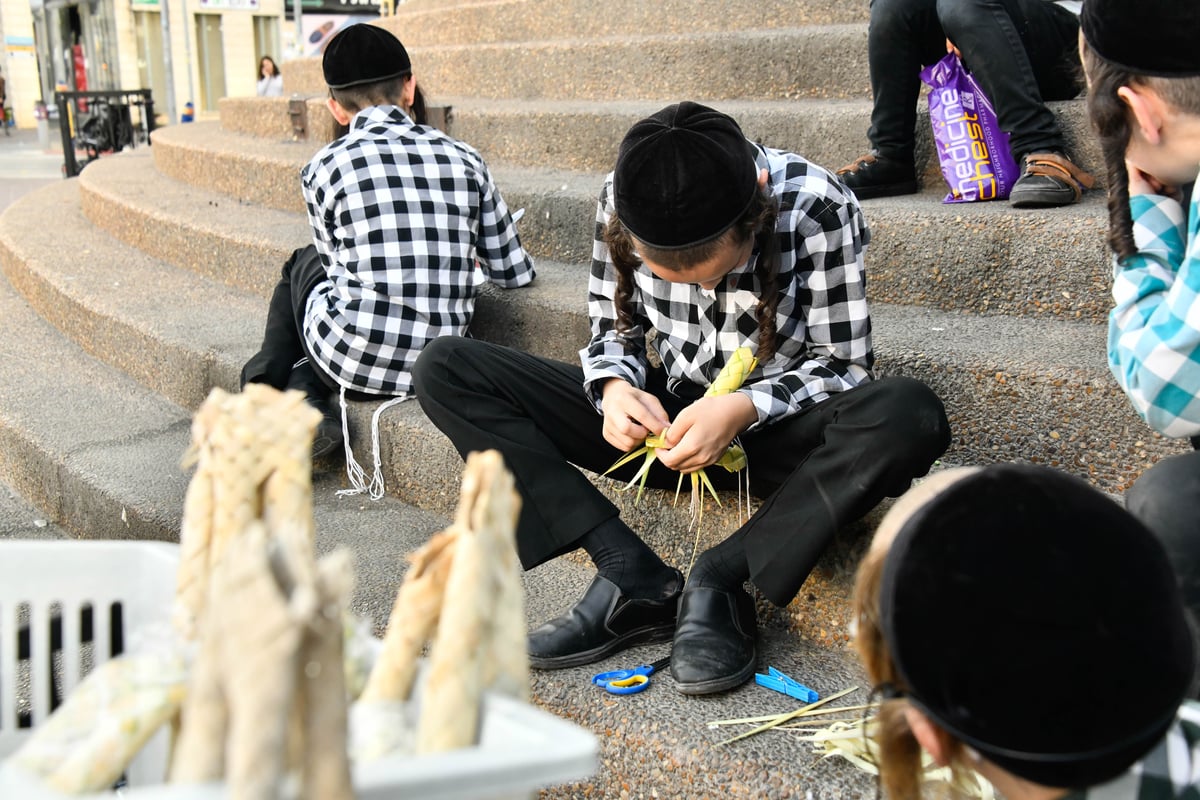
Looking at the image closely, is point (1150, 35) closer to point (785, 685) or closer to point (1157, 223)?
point (1157, 223)

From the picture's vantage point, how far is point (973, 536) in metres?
1.01

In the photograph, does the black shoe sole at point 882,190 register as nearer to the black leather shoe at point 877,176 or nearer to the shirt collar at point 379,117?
the black leather shoe at point 877,176

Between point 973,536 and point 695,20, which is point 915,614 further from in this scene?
point 695,20

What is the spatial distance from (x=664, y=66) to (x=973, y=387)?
2404 millimetres

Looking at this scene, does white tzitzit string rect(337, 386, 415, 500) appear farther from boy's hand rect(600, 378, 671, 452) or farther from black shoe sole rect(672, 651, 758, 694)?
black shoe sole rect(672, 651, 758, 694)

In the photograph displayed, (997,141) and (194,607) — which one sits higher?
(997,141)

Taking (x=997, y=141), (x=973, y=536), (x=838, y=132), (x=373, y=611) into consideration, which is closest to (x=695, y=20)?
(x=838, y=132)

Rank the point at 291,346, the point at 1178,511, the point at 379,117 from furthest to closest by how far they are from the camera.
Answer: the point at 291,346, the point at 379,117, the point at 1178,511

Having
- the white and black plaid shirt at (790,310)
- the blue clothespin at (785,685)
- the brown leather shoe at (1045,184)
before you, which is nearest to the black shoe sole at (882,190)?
the brown leather shoe at (1045,184)

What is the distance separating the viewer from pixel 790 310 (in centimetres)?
216

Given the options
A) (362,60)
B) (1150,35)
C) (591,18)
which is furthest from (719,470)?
(591,18)

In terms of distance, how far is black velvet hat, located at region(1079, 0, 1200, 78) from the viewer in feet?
4.91

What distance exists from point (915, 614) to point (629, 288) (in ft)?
4.66

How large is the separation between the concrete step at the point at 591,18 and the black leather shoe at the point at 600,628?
282cm
